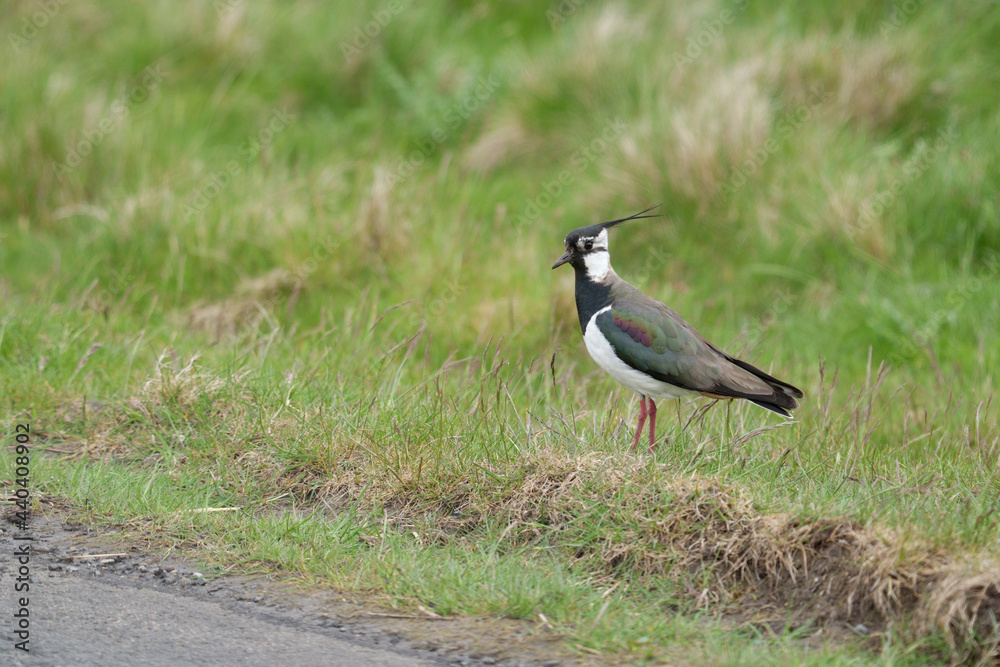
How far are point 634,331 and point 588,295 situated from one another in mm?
435

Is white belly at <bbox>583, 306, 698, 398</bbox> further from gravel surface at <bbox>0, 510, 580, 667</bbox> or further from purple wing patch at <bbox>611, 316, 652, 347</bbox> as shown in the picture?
gravel surface at <bbox>0, 510, 580, 667</bbox>

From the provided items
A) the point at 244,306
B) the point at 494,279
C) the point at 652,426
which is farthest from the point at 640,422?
the point at 244,306

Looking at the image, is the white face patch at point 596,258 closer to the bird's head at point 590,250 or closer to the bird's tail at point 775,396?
the bird's head at point 590,250

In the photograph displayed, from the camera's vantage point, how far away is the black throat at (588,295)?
496cm

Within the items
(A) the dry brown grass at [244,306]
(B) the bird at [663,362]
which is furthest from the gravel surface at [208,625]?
(A) the dry brown grass at [244,306]

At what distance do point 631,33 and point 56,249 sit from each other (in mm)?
5202

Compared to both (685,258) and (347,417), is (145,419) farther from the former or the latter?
(685,258)

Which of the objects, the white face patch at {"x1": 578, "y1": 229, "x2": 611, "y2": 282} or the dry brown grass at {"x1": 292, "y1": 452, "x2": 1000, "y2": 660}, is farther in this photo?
the white face patch at {"x1": 578, "y1": 229, "x2": 611, "y2": 282}

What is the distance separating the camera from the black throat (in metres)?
4.96

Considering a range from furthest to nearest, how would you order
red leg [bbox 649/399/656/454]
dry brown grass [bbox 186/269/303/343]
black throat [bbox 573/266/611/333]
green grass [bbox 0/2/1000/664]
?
dry brown grass [bbox 186/269/303/343]
black throat [bbox 573/266/611/333]
red leg [bbox 649/399/656/454]
green grass [bbox 0/2/1000/664]

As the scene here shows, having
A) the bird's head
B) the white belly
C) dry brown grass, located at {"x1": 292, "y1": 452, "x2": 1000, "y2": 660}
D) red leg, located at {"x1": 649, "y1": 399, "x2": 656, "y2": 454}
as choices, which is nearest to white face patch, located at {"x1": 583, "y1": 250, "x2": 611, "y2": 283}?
the bird's head

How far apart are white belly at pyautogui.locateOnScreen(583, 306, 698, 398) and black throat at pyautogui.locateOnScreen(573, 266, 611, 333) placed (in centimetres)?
17

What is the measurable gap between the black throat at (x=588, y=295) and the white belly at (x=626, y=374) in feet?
0.55

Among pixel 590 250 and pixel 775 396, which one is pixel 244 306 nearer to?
pixel 590 250
